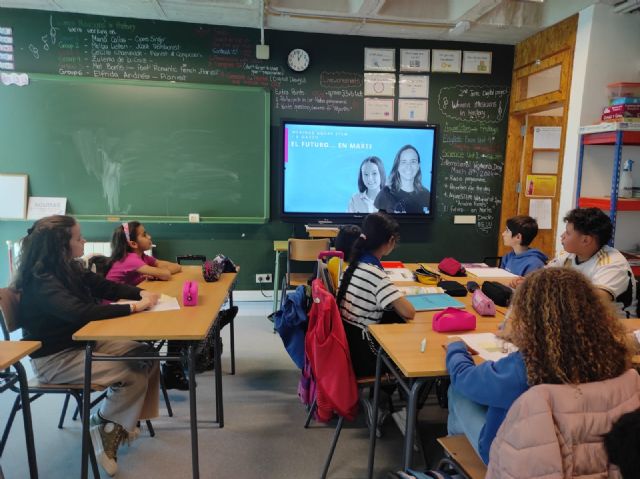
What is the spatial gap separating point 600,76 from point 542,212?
4.80ft

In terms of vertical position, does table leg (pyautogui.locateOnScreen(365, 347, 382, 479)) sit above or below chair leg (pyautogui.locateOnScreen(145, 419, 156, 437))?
above

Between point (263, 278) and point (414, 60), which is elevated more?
point (414, 60)

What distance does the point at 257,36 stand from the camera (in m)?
4.21

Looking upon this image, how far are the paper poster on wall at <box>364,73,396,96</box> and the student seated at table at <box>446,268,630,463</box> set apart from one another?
→ 11.7ft

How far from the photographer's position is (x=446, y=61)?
4.48 meters

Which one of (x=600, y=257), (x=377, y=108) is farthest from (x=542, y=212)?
(x=600, y=257)

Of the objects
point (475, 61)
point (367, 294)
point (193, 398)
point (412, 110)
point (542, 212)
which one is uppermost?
point (475, 61)

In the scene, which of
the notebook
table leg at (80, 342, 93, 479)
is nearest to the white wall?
the notebook

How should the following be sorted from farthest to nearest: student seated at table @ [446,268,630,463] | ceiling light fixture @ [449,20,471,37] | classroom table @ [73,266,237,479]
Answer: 1. ceiling light fixture @ [449,20,471,37]
2. classroom table @ [73,266,237,479]
3. student seated at table @ [446,268,630,463]

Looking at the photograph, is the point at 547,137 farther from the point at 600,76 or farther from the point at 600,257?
the point at 600,257

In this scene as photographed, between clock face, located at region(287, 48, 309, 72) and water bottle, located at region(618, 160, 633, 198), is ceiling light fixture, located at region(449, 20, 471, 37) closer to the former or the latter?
clock face, located at region(287, 48, 309, 72)

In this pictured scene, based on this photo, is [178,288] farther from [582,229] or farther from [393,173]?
[393,173]

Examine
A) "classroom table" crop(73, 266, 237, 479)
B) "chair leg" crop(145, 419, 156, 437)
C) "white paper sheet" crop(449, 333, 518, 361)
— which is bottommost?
"chair leg" crop(145, 419, 156, 437)

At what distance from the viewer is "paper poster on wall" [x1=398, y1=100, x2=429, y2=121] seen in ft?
14.8
